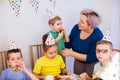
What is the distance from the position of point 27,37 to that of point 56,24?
41 centimetres

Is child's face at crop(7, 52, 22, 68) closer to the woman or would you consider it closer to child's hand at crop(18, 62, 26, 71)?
child's hand at crop(18, 62, 26, 71)

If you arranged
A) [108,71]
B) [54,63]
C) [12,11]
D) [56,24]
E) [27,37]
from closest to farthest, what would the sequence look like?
[108,71] → [54,63] → [56,24] → [12,11] → [27,37]

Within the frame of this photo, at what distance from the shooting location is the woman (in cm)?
188

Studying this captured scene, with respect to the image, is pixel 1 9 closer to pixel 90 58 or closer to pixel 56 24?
pixel 56 24

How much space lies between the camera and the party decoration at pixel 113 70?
1475 millimetres

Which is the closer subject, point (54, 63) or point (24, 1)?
point (54, 63)

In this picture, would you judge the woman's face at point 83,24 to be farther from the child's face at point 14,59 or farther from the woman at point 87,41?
the child's face at point 14,59

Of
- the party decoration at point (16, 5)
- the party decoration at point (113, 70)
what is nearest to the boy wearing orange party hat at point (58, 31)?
the party decoration at point (16, 5)

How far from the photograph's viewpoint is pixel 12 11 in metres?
2.05

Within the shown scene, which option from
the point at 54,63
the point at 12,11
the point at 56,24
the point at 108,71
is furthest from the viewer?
the point at 12,11

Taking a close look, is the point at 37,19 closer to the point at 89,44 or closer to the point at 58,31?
the point at 58,31

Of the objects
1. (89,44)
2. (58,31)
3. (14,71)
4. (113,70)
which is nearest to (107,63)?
(113,70)

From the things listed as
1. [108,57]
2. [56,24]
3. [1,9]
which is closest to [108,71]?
[108,57]

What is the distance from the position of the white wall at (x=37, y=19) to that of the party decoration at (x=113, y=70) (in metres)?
0.93
